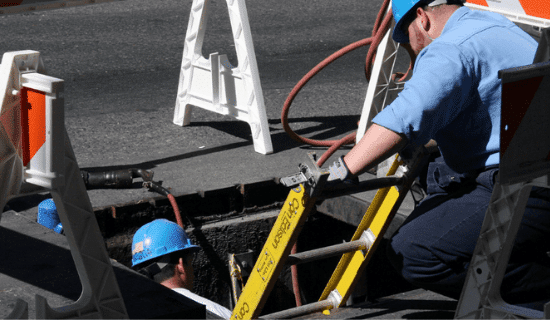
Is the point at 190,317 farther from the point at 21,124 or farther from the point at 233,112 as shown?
the point at 233,112

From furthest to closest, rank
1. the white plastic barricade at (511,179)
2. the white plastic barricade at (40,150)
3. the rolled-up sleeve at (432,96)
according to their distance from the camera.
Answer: the rolled-up sleeve at (432,96)
the white plastic barricade at (511,179)
the white plastic barricade at (40,150)

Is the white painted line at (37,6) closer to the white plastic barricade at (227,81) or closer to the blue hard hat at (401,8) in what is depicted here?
the white plastic barricade at (227,81)

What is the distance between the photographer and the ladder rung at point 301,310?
154 inches

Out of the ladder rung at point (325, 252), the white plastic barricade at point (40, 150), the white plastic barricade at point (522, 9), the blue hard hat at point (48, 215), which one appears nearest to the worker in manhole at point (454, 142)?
the ladder rung at point (325, 252)

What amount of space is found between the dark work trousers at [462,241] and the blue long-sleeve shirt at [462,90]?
0.40 ft

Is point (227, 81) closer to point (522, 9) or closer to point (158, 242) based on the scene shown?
point (158, 242)

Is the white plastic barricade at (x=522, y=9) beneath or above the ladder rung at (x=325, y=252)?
above

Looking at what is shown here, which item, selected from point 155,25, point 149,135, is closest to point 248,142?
point 149,135

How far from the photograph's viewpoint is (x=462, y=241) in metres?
3.40

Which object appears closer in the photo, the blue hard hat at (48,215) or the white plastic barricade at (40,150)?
the white plastic barricade at (40,150)

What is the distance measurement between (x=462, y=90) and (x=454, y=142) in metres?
0.37

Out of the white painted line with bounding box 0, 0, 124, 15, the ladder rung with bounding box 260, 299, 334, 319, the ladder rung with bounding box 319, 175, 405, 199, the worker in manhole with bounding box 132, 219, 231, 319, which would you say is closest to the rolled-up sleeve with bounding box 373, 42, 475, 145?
the ladder rung with bounding box 319, 175, 405, 199

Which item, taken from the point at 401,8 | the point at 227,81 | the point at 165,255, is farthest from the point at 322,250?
the point at 227,81

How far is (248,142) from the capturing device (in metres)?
6.83
